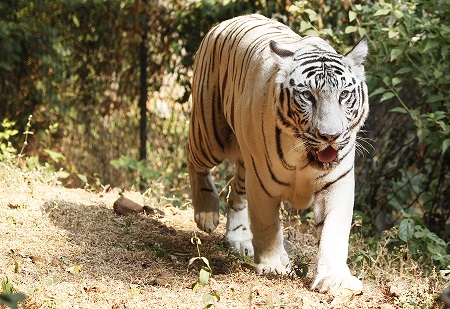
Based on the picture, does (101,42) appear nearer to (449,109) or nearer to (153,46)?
(153,46)

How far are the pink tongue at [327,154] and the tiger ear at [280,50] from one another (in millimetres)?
538

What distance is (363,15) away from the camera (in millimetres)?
6418

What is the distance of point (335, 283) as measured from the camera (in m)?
3.85

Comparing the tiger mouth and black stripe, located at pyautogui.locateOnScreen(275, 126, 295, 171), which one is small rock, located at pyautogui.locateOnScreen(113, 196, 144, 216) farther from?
the tiger mouth

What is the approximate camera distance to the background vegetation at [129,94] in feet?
22.5

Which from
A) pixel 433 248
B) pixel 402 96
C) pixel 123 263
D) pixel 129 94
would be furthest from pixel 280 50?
pixel 129 94

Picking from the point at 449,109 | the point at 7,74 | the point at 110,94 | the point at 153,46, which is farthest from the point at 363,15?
the point at 7,74

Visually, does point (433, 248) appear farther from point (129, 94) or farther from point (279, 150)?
point (129, 94)

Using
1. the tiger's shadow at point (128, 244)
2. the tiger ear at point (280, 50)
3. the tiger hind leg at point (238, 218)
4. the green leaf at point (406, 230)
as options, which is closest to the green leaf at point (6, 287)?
the tiger's shadow at point (128, 244)

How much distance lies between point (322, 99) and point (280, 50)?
0.38 metres

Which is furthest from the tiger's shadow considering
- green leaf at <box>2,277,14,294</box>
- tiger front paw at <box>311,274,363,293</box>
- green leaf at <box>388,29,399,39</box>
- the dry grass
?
green leaf at <box>388,29,399,39</box>

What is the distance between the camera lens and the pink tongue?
3.82 meters

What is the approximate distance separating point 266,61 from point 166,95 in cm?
399

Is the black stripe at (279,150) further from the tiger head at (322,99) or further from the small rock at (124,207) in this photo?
the small rock at (124,207)
